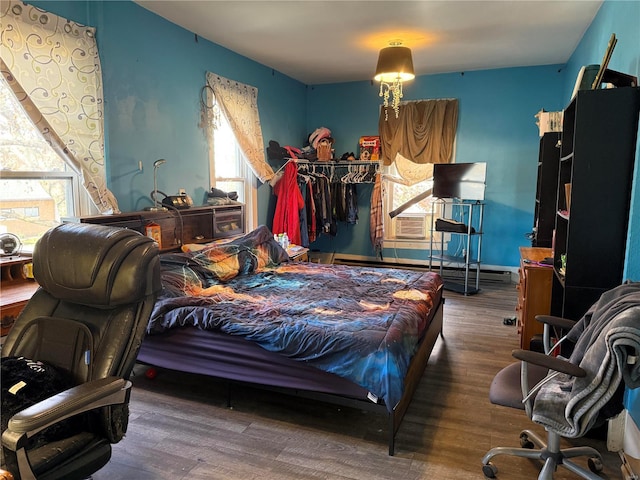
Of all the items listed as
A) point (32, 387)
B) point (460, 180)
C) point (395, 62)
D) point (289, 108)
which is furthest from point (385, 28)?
point (32, 387)

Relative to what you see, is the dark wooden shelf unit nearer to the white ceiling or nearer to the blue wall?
A: the blue wall

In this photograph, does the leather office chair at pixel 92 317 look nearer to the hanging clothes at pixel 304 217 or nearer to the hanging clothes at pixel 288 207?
the hanging clothes at pixel 288 207

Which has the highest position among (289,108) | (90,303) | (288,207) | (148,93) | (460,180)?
(289,108)

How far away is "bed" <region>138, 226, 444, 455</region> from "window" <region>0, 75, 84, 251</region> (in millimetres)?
816

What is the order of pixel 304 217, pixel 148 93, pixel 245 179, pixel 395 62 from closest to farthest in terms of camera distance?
pixel 148 93 < pixel 395 62 < pixel 245 179 < pixel 304 217

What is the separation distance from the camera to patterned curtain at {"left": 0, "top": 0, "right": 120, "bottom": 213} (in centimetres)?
256

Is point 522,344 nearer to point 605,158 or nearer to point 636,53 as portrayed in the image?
point 605,158

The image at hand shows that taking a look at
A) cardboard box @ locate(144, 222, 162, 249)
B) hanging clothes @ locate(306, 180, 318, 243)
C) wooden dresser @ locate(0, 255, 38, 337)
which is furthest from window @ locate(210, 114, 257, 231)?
wooden dresser @ locate(0, 255, 38, 337)

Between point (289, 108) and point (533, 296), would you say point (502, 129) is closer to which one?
point (289, 108)

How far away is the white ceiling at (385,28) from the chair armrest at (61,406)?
3107 mm

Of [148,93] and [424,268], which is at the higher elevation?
[148,93]

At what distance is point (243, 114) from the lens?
4.90 meters

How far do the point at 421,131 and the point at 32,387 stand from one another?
218 inches

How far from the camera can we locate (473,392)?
2.83m
